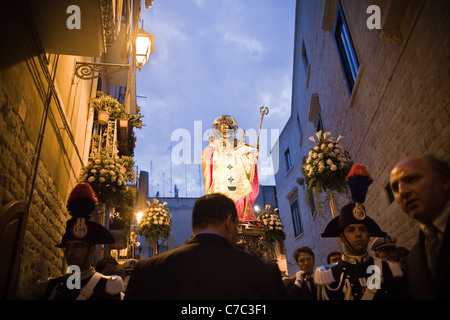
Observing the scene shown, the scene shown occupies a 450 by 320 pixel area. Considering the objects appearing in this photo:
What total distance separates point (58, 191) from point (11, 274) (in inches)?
121

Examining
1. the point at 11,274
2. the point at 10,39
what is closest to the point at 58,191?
the point at 11,274

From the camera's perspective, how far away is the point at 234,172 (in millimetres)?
10695

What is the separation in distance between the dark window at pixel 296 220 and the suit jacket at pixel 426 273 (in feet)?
64.0

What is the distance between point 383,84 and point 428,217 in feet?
18.7

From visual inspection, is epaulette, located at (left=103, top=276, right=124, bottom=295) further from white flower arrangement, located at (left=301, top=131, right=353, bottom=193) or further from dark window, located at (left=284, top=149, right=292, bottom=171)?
dark window, located at (left=284, top=149, right=292, bottom=171)

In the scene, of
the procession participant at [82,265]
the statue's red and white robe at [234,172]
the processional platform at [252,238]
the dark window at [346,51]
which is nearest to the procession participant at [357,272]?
the procession participant at [82,265]

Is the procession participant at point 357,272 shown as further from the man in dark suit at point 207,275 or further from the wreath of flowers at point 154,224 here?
the wreath of flowers at point 154,224

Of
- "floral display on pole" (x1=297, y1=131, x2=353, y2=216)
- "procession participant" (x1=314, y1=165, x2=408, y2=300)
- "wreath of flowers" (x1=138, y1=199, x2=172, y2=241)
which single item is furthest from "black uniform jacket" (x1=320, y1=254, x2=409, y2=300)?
"wreath of flowers" (x1=138, y1=199, x2=172, y2=241)

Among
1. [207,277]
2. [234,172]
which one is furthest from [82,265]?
[234,172]

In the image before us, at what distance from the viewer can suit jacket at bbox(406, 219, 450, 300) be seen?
2.02 meters

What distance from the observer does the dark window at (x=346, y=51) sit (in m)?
9.69

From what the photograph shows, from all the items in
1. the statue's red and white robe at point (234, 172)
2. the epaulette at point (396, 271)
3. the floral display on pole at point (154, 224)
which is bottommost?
the epaulette at point (396, 271)

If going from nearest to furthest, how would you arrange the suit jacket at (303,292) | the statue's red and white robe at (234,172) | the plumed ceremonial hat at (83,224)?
the suit jacket at (303,292), the plumed ceremonial hat at (83,224), the statue's red and white robe at (234,172)

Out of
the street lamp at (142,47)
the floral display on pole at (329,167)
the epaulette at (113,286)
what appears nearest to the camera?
the epaulette at (113,286)
